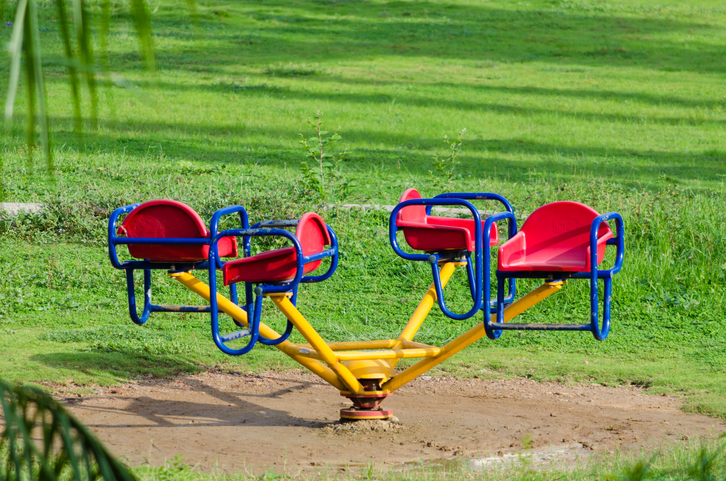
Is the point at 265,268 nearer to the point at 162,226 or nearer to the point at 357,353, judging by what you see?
the point at 162,226

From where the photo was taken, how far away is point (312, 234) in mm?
3984

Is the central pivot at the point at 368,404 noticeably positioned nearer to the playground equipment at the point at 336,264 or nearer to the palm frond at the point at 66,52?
the playground equipment at the point at 336,264

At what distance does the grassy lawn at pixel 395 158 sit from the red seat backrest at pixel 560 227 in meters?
1.27

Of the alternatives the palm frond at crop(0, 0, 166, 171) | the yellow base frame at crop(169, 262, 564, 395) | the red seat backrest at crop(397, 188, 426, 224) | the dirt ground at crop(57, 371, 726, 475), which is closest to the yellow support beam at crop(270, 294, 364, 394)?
the yellow base frame at crop(169, 262, 564, 395)

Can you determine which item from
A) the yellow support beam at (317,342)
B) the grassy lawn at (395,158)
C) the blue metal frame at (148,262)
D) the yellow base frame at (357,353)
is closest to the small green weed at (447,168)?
the grassy lawn at (395,158)

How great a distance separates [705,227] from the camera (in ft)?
23.7

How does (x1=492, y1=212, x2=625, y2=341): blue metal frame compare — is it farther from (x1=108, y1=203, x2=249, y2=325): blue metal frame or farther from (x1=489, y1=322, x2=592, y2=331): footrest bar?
(x1=108, y1=203, x2=249, y2=325): blue metal frame

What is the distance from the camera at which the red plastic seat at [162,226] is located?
3.87 metres

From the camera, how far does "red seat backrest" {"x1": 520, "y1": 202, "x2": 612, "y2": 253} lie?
410 centimetres

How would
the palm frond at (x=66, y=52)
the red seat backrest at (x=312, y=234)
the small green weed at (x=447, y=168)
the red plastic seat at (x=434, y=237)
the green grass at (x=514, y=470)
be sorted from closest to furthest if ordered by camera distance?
the palm frond at (x=66, y=52) → the green grass at (x=514, y=470) → the red seat backrest at (x=312, y=234) → the red plastic seat at (x=434, y=237) → the small green weed at (x=447, y=168)

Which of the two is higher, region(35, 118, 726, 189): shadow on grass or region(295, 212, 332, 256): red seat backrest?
region(295, 212, 332, 256): red seat backrest

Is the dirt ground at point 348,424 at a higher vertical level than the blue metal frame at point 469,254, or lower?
lower

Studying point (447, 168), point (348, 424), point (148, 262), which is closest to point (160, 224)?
point (148, 262)

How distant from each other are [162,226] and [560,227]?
2013 millimetres
